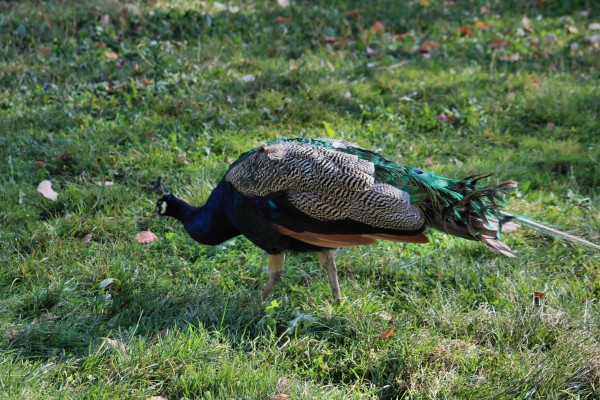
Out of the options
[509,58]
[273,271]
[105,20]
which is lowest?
[273,271]

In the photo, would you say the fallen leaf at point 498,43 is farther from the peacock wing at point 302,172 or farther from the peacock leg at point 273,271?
the peacock leg at point 273,271

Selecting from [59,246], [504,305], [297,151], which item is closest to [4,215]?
[59,246]

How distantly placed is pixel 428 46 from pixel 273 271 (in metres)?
3.98

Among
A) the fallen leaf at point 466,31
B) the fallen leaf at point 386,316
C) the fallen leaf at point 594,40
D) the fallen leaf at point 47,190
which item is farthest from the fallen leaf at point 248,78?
the fallen leaf at point 594,40

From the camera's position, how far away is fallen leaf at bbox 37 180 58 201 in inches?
179

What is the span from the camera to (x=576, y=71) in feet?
22.5

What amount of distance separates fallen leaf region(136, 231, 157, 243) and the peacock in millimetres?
748

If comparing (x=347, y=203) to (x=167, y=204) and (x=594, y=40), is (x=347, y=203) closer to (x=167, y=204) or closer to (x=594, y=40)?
(x=167, y=204)

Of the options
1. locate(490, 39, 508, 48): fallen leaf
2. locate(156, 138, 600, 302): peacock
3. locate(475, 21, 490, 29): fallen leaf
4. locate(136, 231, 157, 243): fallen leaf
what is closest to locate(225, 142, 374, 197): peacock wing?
locate(156, 138, 600, 302): peacock

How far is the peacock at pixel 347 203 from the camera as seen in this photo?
11.6ft

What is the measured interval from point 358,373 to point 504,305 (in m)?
0.90

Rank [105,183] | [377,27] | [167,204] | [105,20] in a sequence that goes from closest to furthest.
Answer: [167,204]
[105,183]
[105,20]
[377,27]

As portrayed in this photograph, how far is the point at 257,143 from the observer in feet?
17.7

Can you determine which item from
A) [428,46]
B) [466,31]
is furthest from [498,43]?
[428,46]
